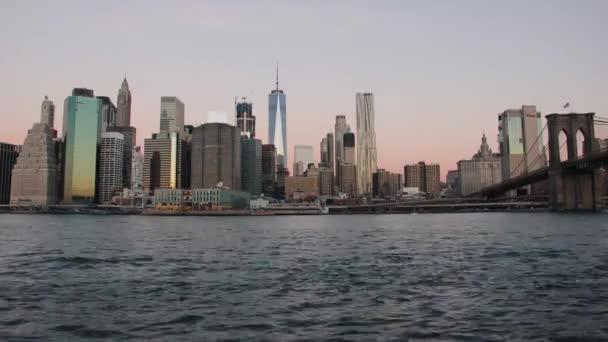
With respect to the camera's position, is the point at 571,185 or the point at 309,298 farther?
the point at 571,185

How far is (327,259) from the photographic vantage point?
98.2 ft

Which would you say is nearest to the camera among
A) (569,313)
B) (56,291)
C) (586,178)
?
(569,313)

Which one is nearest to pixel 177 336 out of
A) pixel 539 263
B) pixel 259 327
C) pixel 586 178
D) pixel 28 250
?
pixel 259 327

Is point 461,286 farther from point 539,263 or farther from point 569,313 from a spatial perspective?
point 539,263

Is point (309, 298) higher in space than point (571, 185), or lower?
lower

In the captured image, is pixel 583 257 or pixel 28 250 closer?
pixel 583 257

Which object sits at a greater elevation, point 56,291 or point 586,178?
point 586,178

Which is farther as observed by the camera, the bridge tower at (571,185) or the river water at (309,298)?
the bridge tower at (571,185)

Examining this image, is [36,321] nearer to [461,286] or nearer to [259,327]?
[259,327]

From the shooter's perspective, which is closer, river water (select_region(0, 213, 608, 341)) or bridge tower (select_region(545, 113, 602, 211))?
river water (select_region(0, 213, 608, 341))

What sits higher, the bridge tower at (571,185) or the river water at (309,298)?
the bridge tower at (571,185)

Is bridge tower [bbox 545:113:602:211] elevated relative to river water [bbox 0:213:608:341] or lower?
elevated

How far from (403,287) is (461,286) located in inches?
80.8

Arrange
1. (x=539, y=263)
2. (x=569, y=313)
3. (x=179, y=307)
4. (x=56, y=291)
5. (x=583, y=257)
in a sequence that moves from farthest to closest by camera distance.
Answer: (x=583, y=257)
(x=539, y=263)
(x=56, y=291)
(x=179, y=307)
(x=569, y=313)
